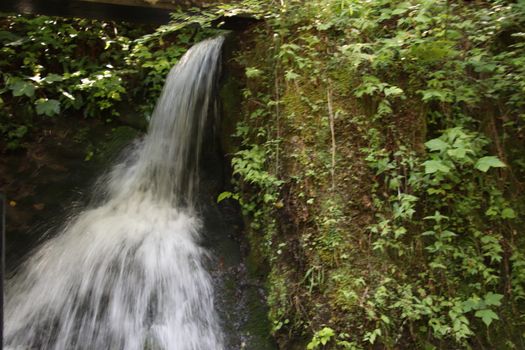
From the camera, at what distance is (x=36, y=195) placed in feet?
19.0

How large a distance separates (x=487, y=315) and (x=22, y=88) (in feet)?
19.3

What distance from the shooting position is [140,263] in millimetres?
4645

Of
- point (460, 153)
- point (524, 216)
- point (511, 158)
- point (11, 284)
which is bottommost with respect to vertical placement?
point (11, 284)

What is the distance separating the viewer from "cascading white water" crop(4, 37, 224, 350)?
4.06 meters

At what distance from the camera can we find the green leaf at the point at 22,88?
18.9ft

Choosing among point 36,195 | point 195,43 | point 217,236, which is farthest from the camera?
point 195,43

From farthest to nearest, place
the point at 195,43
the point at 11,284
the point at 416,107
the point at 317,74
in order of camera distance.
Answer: the point at 195,43 < the point at 11,284 < the point at 317,74 < the point at 416,107

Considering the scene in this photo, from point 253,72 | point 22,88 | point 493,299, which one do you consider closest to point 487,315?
point 493,299

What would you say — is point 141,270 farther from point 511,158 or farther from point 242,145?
point 511,158

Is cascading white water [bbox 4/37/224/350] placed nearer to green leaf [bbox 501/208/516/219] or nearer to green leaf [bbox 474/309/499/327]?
green leaf [bbox 474/309/499/327]

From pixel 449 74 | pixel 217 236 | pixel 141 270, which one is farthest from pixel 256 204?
pixel 449 74

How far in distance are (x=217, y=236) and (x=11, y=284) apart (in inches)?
88.9

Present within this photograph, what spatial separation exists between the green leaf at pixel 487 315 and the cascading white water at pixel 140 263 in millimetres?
2169

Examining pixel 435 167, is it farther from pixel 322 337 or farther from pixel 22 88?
pixel 22 88
